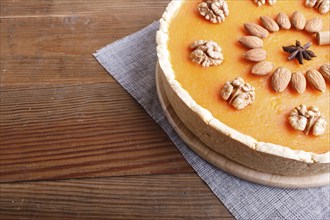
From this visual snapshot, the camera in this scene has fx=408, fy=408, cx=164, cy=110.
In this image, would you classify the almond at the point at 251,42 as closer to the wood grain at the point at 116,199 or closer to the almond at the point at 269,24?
the almond at the point at 269,24

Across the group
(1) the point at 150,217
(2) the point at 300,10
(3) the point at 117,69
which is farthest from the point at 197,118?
(2) the point at 300,10

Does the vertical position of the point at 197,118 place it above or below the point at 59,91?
above

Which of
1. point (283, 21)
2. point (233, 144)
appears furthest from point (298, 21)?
point (233, 144)

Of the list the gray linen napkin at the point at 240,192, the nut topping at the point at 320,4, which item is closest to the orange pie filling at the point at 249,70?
the nut topping at the point at 320,4

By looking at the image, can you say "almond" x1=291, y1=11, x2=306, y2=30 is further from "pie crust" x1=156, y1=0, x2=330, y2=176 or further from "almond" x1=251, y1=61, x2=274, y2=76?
"pie crust" x1=156, y1=0, x2=330, y2=176

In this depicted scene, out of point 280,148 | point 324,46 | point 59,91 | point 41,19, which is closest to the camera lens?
point 280,148

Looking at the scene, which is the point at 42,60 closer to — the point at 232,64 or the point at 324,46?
the point at 232,64

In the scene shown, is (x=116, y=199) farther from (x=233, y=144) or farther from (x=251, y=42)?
(x=251, y=42)
